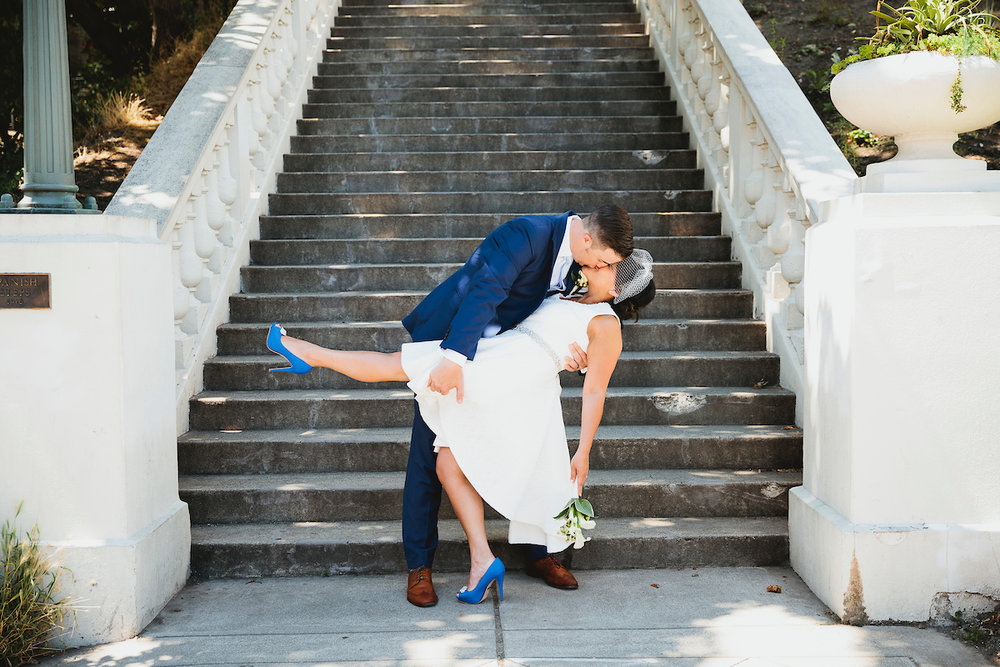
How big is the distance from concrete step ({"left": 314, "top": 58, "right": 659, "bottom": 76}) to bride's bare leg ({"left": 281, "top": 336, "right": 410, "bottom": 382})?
587cm

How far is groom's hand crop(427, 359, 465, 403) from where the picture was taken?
3.75 m

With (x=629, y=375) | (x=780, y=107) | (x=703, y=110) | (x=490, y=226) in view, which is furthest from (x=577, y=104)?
(x=629, y=375)

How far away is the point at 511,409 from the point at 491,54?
21.4ft

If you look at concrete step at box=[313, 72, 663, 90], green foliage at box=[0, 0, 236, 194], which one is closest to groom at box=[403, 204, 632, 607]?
concrete step at box=[313, 72, 663, 90]

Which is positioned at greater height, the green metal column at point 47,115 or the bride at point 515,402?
the green metal column at point 47,115

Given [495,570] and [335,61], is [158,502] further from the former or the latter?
[335,61]

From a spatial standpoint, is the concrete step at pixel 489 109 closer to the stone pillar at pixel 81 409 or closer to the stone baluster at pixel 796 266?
the stone baluster at pixel 796 266

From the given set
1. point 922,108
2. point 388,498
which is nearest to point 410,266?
point 388,498

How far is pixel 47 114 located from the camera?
4090 millimetres

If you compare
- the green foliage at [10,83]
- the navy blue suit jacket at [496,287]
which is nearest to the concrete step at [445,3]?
the green foliage at [10,83]

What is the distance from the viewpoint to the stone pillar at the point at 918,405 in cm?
366

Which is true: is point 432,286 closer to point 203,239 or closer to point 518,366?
point 203,239

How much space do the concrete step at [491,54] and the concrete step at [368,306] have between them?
13.7 ft

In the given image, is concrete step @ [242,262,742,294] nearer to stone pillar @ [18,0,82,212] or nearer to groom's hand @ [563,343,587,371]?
stone pillar @ [18,0,82,212]
